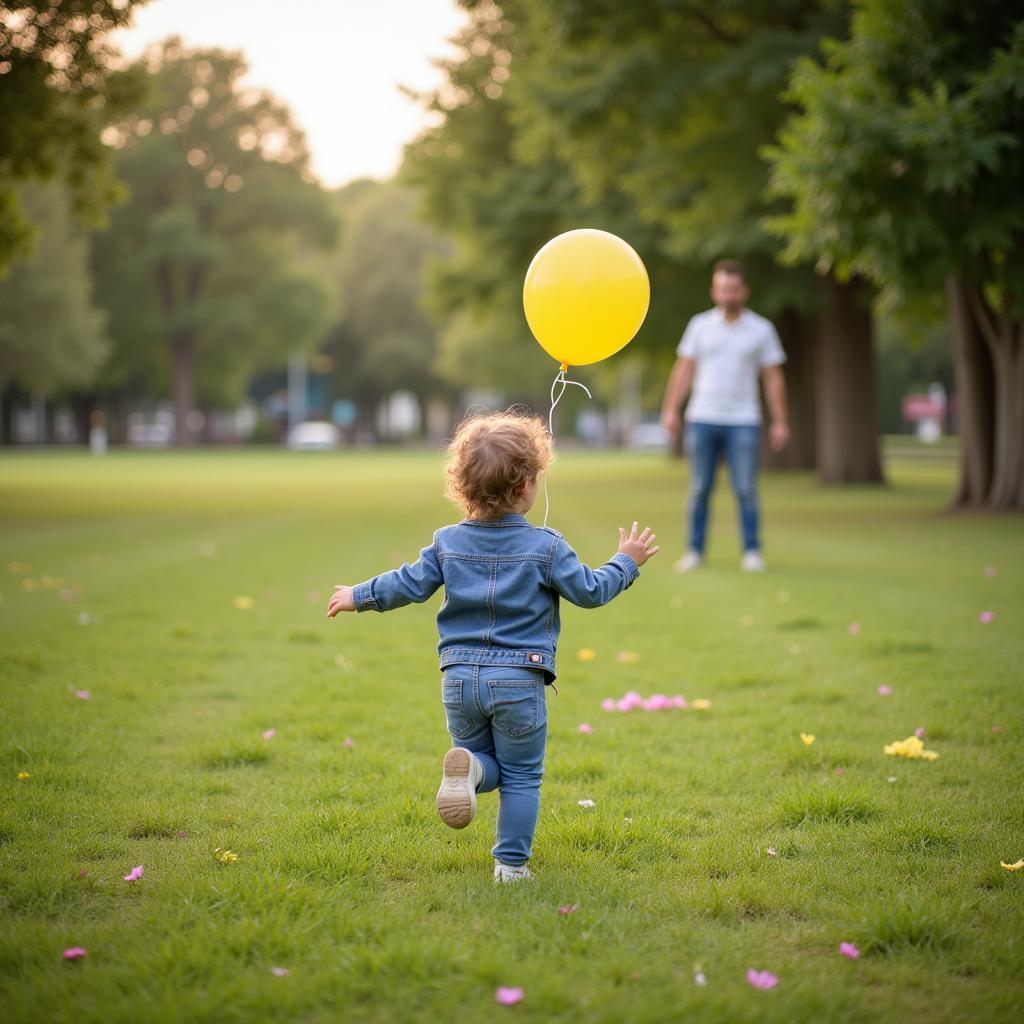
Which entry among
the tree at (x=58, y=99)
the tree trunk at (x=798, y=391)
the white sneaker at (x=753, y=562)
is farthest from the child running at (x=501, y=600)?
the tree trunk at (x=798, y=391)

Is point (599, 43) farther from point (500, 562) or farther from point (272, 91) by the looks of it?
point (272, 91)

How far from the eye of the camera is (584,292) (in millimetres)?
4406

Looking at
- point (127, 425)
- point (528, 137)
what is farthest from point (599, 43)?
point (127, 425)

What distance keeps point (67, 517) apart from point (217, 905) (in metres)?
15.5

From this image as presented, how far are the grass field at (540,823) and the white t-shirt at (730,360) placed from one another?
177cm

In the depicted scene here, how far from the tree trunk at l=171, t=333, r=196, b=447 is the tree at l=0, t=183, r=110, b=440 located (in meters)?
8.35

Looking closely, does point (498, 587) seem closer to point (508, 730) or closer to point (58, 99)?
point (508, 730)

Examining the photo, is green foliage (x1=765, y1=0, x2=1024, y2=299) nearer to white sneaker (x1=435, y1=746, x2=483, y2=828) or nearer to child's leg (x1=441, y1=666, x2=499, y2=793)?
child's leg (x1=441, y1=666, x2=499, y2=793)

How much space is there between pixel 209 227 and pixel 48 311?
13.9 metres

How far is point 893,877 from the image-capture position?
3354 mm

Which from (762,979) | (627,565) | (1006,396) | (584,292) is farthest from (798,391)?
(762,979)

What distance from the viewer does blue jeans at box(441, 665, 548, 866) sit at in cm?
344

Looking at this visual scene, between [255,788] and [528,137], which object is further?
[528,137]

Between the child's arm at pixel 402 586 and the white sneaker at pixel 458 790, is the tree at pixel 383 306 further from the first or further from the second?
the white sneaker at pixel 458 790
